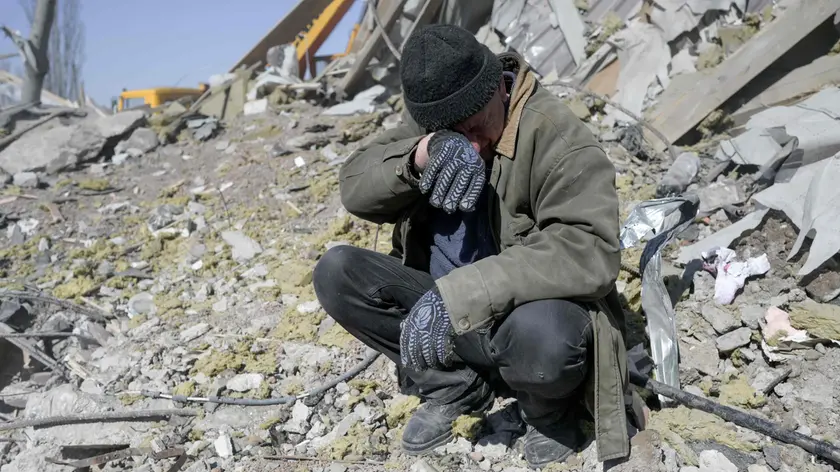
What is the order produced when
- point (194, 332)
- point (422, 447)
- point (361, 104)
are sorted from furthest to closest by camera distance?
point (361, 104) < point (194, 332) < point (422, 447)

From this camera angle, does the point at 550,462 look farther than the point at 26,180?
No

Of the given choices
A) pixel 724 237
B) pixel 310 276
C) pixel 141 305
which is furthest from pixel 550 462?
pixel 141 305

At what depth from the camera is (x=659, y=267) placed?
2764 mm

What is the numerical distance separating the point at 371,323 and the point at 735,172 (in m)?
2.75

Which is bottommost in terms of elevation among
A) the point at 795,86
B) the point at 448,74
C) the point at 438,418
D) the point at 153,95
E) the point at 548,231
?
the point at 153,95

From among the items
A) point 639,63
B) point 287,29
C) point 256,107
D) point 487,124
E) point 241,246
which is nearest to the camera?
point 487,124

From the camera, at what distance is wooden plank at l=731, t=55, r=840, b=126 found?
13.8 feet

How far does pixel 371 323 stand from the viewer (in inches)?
95.3

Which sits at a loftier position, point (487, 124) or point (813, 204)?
point (487, 124)

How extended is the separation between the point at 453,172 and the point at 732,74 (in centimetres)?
344

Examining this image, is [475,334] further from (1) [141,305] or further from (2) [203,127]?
(2) [203,127]

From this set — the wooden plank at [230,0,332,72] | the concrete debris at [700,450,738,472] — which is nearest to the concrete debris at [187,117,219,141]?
the wooden plank at [230,0,332,72]

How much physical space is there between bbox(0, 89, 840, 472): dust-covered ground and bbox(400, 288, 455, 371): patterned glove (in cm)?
60

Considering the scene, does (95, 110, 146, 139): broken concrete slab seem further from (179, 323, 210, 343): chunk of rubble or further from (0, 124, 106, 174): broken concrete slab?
(179, 323, 210, 343): chunk of rubble
